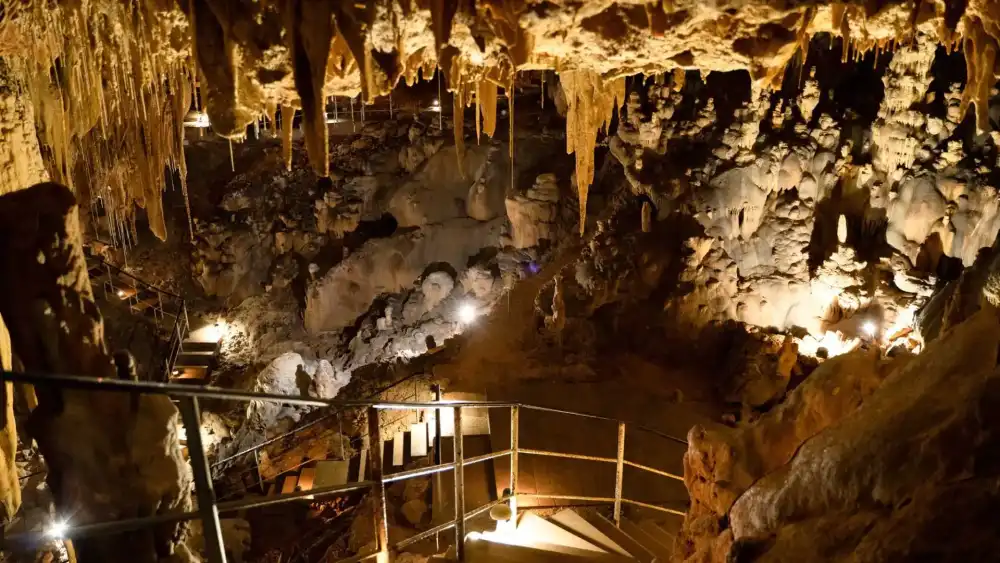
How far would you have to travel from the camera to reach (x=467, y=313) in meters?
13.8

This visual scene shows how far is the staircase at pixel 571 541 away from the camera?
3.94m

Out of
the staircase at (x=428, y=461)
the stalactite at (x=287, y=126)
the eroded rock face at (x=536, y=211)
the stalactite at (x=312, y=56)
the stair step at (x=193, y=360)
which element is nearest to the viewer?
the stalactite at (x=312, y=56)

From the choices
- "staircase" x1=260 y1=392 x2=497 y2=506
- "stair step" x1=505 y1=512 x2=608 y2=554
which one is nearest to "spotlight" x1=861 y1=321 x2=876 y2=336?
"staircase" x1=260 y1=392 x2=497 y2=506

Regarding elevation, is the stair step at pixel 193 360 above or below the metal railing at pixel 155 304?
below

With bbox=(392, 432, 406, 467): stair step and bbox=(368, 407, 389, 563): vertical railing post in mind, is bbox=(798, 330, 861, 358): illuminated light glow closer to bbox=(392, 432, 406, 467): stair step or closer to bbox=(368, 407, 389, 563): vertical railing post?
bbox=(392, 432, 406, 467): stair step

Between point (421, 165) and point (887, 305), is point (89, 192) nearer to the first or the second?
point (421, 165)

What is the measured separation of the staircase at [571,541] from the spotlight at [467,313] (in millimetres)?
7728

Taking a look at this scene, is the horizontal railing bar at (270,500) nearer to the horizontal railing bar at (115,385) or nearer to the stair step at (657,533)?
the horizontal railing bar at (115,385)

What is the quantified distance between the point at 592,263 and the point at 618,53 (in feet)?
25.0

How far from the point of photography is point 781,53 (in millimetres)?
3654

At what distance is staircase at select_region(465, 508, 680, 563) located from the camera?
3.94 m

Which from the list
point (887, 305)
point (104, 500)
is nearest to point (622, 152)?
point (887, 305)

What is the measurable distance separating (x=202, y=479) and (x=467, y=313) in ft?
38.8

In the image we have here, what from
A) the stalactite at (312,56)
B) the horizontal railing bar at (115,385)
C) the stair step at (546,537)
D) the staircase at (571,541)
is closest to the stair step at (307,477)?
the staircase at (571,541)
